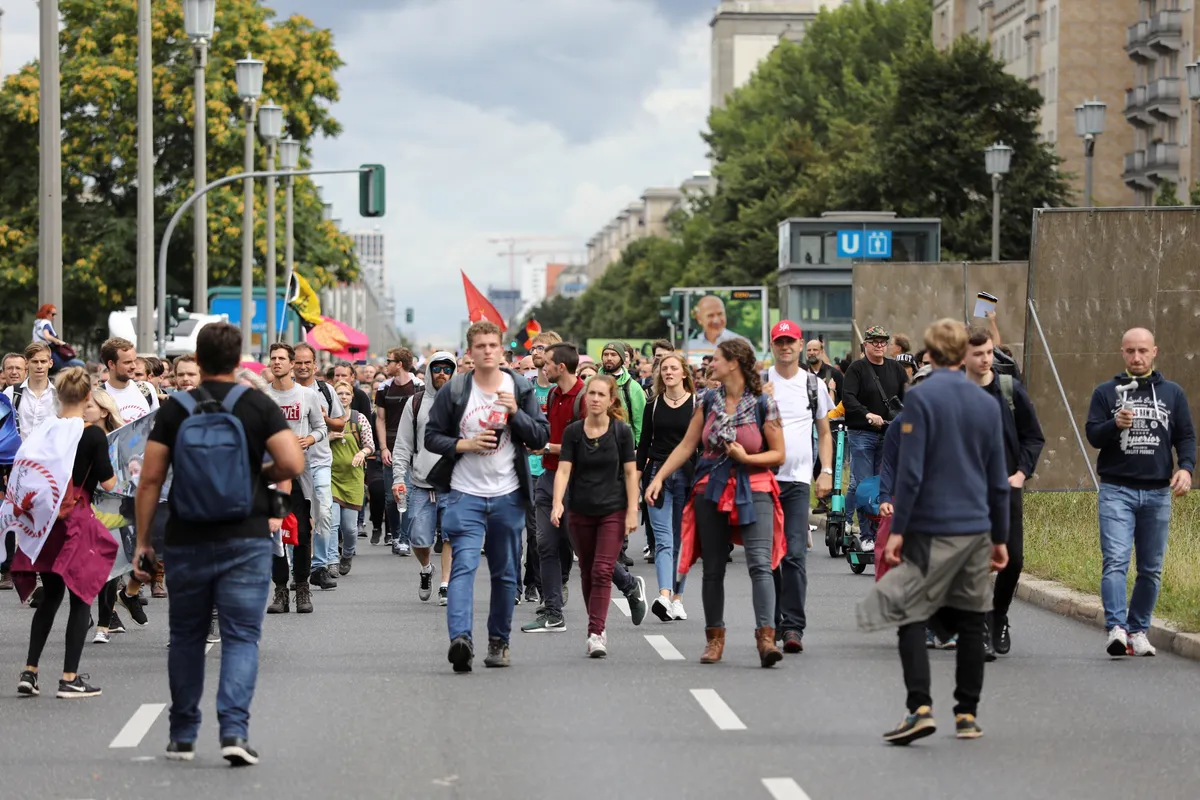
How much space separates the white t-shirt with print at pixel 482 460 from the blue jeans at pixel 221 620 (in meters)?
2.63

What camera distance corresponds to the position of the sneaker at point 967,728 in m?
8.88

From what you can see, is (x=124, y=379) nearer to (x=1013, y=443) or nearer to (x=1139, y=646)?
(x=1013, y=443)

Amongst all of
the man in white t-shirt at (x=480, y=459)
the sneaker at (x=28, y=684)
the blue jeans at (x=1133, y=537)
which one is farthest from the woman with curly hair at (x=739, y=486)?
the sneaker at (x=28, y=684)

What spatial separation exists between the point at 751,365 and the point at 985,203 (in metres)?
50.4

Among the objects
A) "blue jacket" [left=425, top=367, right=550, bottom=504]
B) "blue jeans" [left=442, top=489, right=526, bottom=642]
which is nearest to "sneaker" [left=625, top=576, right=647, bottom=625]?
"blue jeans" [left=442, top=489, right=526, bottom=642]

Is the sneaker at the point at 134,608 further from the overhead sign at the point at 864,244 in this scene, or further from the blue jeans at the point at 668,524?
the overhead sign at the point at 864,244

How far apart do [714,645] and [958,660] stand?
2716 mm

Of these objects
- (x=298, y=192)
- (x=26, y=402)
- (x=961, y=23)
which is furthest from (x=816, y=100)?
(x=26, y=402)

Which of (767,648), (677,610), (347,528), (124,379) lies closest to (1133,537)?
(767,648)

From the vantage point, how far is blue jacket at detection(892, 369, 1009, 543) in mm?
8789

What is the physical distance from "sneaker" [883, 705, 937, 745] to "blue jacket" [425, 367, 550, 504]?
300cm

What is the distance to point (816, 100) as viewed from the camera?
81.5 metres

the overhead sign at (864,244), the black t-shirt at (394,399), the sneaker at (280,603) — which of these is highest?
the overhead sign at (864,244)

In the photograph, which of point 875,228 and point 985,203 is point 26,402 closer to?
point 875,228
